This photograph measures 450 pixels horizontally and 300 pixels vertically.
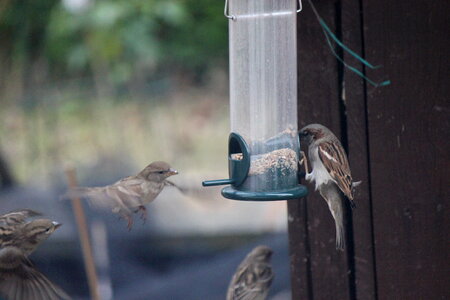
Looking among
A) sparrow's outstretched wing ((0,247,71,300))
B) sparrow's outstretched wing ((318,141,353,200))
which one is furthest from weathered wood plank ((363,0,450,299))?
sparrow's outstretched wing ((0,247,71,300))

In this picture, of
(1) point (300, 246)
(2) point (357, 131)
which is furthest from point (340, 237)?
(2) point (357, 131)

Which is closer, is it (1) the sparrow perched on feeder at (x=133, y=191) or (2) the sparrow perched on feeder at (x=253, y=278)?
(1) the sparrow perched on feeder at (x=133, y=191)

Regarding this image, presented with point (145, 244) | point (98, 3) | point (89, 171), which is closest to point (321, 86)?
point (145, 244)

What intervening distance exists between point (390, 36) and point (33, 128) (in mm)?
5407

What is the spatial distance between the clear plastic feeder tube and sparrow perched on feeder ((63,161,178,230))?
17.0 inches

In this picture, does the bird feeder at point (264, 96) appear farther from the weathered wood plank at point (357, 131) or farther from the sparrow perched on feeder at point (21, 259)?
the sparrow perched on feeder at point (21, 259)

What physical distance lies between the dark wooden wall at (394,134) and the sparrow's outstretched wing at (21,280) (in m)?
1.06

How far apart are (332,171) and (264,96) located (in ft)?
1.21

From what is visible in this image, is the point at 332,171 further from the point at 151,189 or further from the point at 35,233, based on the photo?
the point at 35,233

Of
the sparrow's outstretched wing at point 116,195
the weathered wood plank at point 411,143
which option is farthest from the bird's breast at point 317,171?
the sparrow's outstretched wing at point 116,195

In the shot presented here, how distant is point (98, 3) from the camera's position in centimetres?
680

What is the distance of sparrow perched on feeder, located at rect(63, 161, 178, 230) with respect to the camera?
267 cm

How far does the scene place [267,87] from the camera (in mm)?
2404

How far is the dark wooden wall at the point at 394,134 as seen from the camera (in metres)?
2.24
